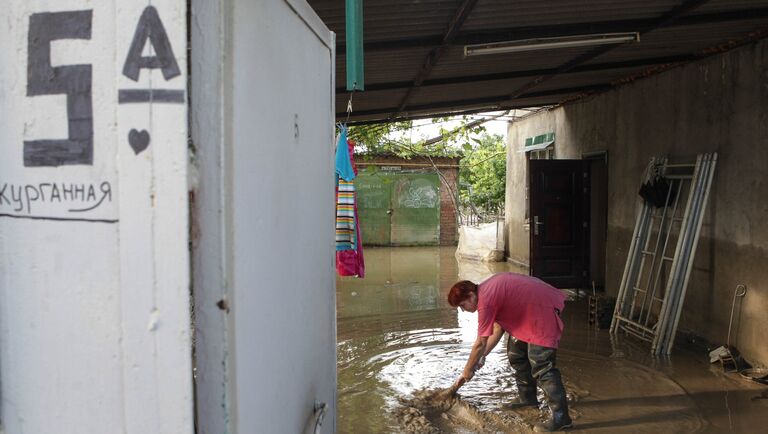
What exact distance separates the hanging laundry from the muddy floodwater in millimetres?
1157

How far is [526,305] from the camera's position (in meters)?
4.48

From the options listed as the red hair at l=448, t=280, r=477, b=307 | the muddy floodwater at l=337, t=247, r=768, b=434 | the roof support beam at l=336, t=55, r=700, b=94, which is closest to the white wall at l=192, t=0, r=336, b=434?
the red hair at l=448, t=280, r=477, b=307

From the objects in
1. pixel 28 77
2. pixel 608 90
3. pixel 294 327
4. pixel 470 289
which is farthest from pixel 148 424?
pixel 608 90

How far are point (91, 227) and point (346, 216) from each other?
4290 mm

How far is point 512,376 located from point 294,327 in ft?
14.7

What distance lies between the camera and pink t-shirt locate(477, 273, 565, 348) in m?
4.43

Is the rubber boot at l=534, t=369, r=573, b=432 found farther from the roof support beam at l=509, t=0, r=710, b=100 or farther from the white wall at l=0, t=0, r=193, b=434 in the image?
the white wall at l=0, t=0, r=193, b=434

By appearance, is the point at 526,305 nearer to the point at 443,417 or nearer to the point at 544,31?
the point at 443,417

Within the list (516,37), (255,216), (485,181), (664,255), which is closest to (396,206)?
(485,181)

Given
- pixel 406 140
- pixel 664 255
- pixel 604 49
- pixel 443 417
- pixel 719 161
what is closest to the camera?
pixel 443 417

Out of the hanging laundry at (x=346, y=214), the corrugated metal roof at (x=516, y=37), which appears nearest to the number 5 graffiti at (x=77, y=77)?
the corrugated metal roof at (x=516, y=37)

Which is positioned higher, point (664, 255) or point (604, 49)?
point (604, 49)

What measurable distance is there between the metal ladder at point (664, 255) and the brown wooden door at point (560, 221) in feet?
5.52

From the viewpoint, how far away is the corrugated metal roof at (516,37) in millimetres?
4473
